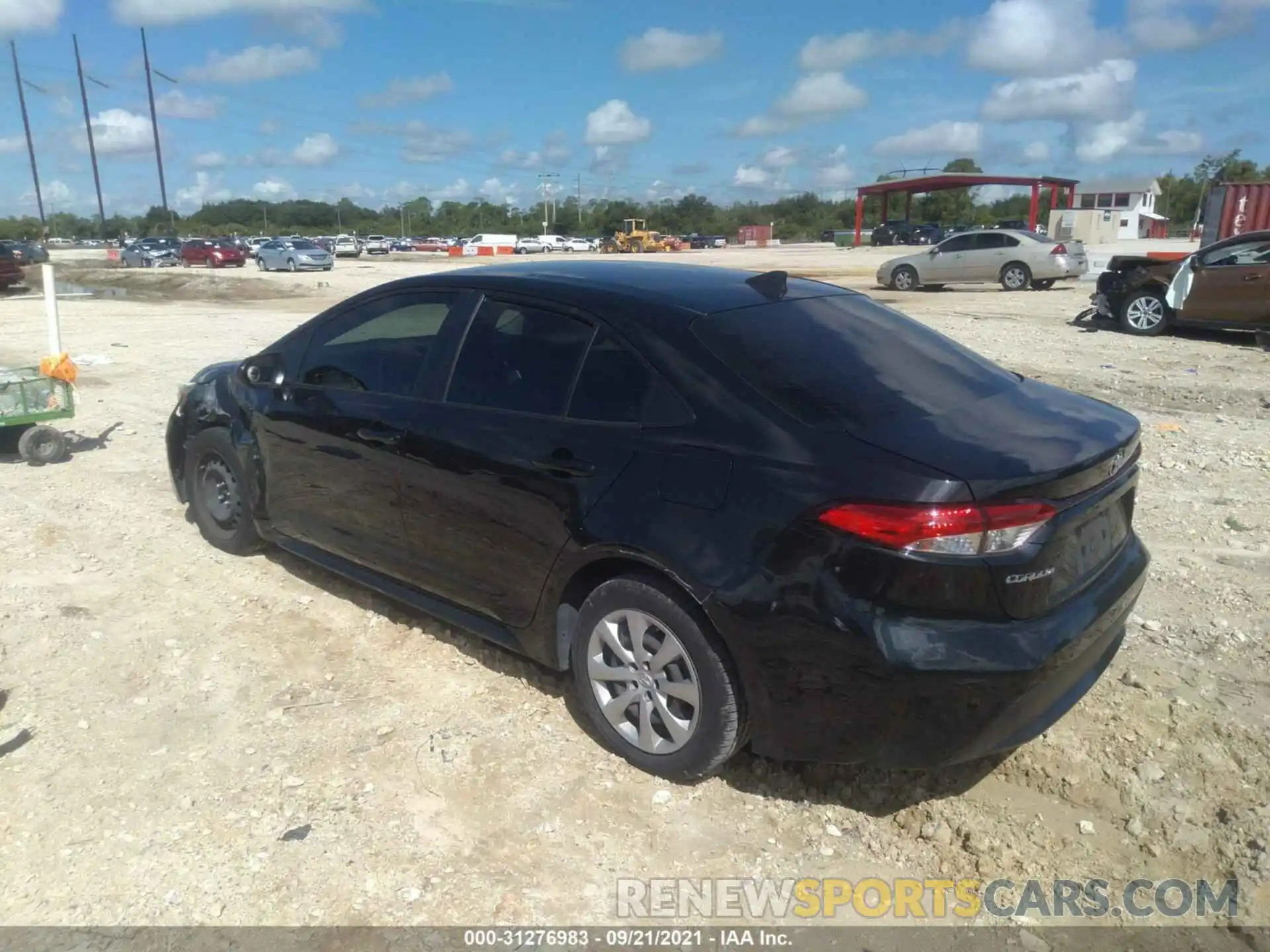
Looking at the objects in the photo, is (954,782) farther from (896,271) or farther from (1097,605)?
(896,271)

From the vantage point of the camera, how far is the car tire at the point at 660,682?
305 cm

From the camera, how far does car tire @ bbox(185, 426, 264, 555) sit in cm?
504

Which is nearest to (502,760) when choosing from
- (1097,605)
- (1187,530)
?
(1097,605)

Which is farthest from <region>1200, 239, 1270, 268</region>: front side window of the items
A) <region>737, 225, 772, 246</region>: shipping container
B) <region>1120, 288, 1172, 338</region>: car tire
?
<region>737, 225, 772, 246</region>: shipping container

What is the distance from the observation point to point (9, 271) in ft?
90.7

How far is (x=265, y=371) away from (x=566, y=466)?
7.23 ft

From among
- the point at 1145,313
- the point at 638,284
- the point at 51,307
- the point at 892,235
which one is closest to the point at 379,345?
the point at 638,284

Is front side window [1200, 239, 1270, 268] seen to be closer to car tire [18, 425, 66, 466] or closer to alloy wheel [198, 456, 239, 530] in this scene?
alloy wheel [198, 456, 239, 530]

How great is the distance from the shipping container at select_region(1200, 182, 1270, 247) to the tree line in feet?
223

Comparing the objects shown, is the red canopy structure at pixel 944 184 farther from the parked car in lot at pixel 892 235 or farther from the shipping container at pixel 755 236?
the shipping container at pixel 755 236

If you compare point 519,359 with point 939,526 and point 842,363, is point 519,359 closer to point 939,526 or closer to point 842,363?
point 842,363

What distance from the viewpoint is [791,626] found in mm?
2826

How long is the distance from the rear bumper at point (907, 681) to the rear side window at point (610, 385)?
2.74 feet

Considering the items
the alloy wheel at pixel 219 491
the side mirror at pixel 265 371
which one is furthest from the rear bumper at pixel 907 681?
the alloy wheel at pixel 219 491
